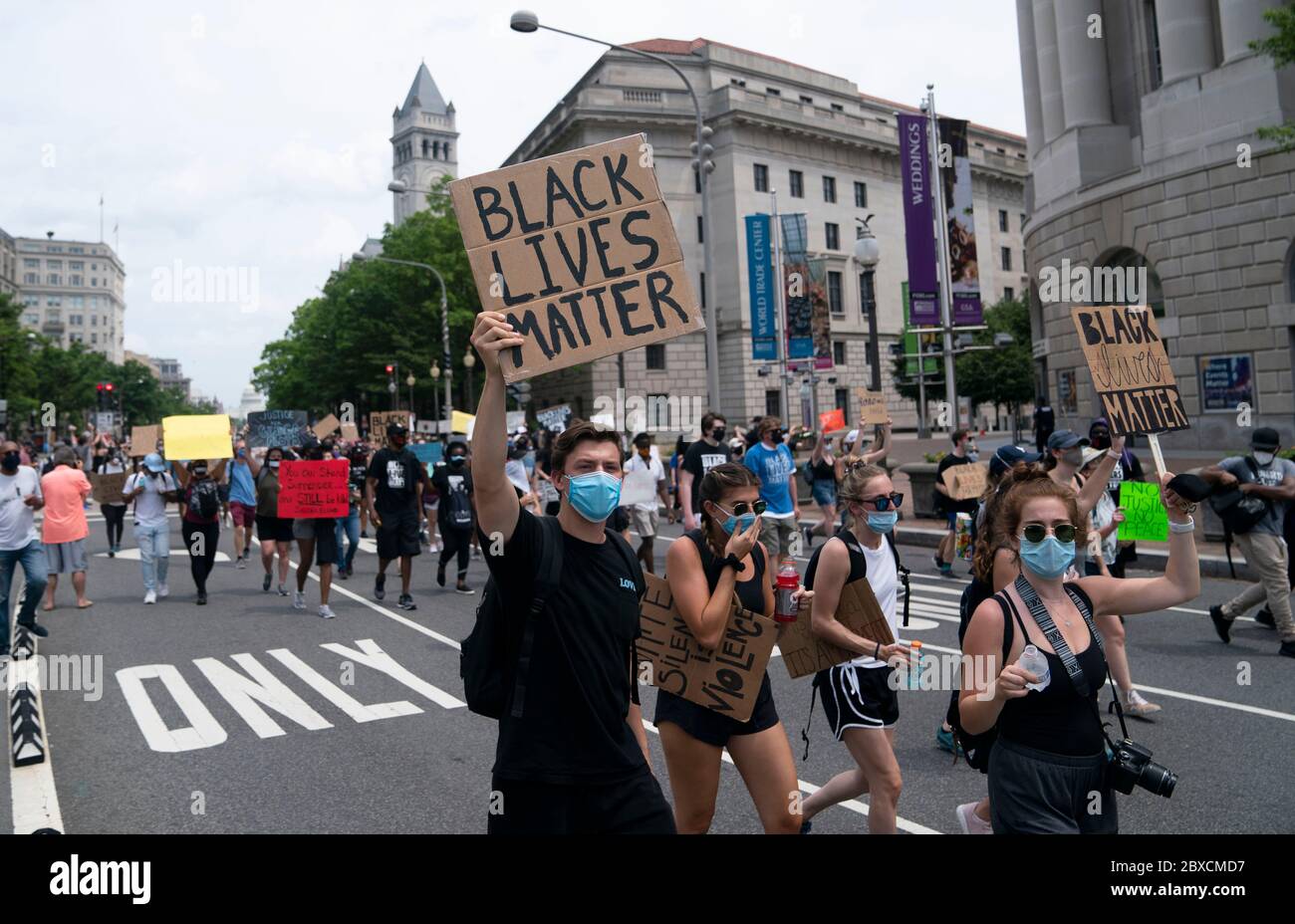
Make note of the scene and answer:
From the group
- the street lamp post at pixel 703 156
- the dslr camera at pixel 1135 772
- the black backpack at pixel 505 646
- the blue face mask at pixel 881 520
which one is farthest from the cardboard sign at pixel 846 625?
the street lamp post at pixel 703 156

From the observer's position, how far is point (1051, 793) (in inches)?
119

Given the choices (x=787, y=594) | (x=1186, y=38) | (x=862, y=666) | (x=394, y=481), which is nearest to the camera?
(x=862, y=666)

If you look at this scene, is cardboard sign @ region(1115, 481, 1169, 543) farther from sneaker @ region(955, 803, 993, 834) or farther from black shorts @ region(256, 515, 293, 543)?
black shorts @ region(256, 515, 293, 543)

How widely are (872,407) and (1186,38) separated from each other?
736 inches

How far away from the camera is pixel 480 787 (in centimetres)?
566

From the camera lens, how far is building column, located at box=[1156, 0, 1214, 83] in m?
25.6

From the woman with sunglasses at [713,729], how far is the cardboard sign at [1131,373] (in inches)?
110

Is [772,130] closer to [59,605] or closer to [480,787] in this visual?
[59,605]

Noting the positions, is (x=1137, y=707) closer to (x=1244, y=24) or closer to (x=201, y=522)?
(x=201, y=522)

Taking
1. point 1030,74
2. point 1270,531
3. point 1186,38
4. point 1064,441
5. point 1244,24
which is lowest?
point 1270,531

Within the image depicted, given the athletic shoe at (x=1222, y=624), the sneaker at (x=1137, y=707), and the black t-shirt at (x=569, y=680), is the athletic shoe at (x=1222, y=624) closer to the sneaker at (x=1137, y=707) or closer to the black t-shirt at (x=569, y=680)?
the sneaker at (x=1137, y=707)

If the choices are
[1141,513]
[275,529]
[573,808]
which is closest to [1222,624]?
[1141,513]

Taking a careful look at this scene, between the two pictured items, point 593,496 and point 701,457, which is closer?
point 593,496

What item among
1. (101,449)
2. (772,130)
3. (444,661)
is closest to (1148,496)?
(444,661)
